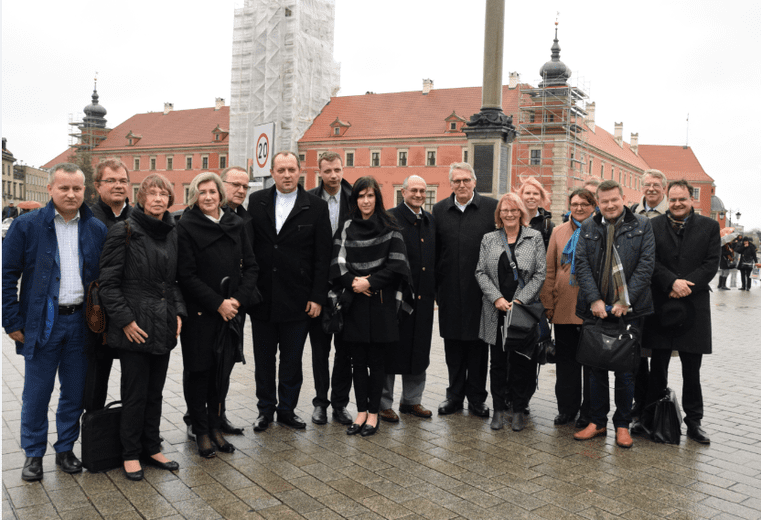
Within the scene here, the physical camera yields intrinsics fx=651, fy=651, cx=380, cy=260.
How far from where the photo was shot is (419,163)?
5203 centimetres

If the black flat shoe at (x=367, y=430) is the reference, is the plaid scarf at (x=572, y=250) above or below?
above

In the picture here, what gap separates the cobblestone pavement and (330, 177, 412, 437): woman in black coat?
15.2 inches

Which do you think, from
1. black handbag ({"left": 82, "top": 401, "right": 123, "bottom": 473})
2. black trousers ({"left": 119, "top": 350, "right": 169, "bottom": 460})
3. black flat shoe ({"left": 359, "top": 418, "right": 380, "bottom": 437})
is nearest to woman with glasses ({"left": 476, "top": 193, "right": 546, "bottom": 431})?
black flat shoe ({"left": 359, "top": 418, "right": 380, "bottom": 437})

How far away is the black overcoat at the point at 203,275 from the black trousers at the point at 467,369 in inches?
81.4

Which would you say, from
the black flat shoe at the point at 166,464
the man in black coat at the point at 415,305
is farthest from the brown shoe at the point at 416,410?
the black flat shoe at the point at 166,464

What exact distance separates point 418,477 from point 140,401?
6.19 ft

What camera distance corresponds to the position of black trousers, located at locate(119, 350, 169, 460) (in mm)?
4219

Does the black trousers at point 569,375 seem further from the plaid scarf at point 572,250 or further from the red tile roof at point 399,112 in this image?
the red tile roof at point 399,112

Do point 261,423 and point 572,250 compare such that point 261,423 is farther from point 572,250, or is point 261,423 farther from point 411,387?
point 572,250

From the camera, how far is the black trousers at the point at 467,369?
577 cm

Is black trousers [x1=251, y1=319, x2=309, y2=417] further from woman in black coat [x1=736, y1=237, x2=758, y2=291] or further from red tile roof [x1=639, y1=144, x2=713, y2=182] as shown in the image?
red tile roof [x1=639, y1=144, x2=713, y2=182]

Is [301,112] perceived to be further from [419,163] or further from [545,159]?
[545,159]

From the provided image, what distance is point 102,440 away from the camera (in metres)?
4.23

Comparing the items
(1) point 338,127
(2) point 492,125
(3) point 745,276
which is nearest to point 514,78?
(1) point 338,127
